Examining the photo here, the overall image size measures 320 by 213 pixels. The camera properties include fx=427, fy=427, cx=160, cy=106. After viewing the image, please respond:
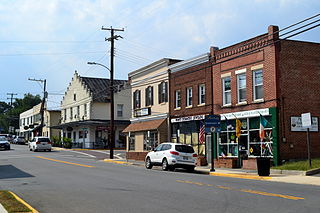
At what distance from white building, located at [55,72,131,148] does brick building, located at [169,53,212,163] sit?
849 inches

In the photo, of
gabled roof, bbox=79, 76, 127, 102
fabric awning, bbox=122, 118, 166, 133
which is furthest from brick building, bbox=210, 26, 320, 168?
gabled roof, bbox=79, 76, 127, 102

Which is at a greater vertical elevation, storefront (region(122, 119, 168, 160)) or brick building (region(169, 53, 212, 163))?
brick building (region(169, 53, 212, 163))

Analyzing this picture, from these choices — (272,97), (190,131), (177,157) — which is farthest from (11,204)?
(190,131)

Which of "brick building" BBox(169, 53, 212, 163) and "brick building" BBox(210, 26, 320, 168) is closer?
"brick building" BBox(210, 26, 320, 168)

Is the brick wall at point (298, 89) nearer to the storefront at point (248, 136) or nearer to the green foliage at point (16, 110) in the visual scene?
the storefront at point (248, 136)

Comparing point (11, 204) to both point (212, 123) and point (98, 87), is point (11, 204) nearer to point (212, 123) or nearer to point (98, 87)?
point (212, 123)

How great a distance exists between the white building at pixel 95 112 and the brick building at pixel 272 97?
95.9 ft

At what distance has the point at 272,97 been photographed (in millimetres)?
23766

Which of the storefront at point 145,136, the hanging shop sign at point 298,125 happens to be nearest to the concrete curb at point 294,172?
the hanging shop sign at point 298,125

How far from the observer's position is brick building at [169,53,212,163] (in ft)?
97.1

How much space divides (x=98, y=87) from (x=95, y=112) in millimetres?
4403

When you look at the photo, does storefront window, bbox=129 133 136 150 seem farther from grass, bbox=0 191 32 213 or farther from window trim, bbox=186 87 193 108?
grass, bbox=0 191 32 213

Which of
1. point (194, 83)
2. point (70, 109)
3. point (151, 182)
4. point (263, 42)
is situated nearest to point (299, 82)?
point (263, 42)

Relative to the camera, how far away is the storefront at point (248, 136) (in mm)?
→ 23703
